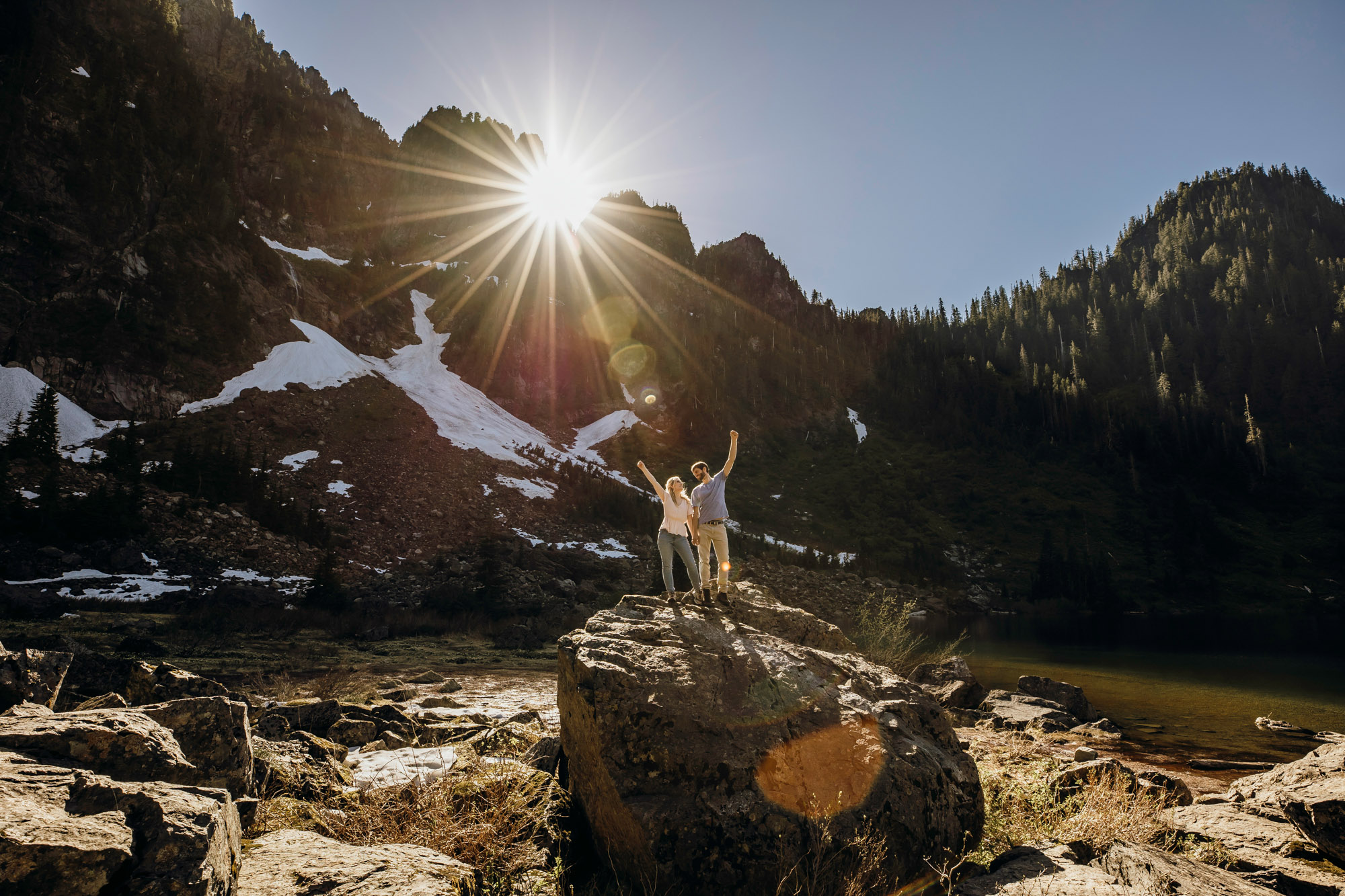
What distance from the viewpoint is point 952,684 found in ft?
64.8

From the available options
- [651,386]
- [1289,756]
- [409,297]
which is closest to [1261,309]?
[651,386]

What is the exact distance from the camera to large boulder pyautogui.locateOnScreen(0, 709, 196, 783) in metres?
3.18

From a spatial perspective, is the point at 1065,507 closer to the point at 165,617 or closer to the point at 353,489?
the point at 353,489

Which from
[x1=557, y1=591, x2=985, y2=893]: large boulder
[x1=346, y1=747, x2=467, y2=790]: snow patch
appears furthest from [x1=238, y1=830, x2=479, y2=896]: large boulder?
[x1=346, y1=747, x2=467, y2=790]: snow patch

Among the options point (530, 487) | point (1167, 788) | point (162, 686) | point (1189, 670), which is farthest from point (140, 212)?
point (1189, 670)

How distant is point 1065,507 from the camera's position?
8794cm

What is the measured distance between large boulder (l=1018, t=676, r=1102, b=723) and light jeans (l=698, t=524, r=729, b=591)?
16792mm

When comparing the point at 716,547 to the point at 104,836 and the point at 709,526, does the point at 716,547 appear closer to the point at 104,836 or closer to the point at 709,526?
the point at 709,526

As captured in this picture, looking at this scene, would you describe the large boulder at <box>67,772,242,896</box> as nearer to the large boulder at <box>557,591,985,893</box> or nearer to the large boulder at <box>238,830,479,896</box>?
the large boulder at <box>238,830,479,896</box>

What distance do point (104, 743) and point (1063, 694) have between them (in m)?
23.8

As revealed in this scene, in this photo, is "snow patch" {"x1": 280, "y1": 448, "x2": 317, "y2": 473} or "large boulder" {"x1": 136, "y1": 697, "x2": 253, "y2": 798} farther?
"snow patch" {"x1": 280, "y1": 448, "x2": 317, "y2": 473}

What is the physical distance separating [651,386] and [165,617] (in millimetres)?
84340

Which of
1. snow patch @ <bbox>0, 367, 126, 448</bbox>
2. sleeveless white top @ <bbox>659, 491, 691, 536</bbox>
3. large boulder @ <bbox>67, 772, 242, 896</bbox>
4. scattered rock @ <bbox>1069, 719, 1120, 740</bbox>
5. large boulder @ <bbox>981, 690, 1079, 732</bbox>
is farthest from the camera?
snow patch @ <bbox>0, 367, 126, 448</bbox>

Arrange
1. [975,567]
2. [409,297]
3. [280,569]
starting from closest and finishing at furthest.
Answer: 1. [280,569]
2. [975,567]
3. [409,297]
